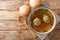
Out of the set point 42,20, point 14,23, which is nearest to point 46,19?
point 42,20

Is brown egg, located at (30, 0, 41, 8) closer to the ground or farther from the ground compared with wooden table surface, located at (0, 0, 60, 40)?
farther from the ground

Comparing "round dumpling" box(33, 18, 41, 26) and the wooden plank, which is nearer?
"round dumpling" box(33, 18, 41, 26)

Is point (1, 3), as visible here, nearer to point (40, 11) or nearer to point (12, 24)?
point (12, 24)

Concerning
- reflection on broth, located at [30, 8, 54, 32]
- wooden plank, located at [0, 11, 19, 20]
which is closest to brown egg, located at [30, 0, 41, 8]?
reflection on broth, located at [30, 8, 54, 32]

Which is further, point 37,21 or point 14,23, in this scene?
point 14,23

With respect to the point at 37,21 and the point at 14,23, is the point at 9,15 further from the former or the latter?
the point at 37,21

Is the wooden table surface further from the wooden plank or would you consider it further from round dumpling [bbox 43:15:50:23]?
round dumpling [bbox 43:15:50:23]

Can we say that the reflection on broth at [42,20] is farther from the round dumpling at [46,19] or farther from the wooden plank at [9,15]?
the wooden plank at [9,15]

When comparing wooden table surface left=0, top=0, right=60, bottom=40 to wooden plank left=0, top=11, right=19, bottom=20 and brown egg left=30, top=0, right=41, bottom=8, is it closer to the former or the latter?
wooden plank left=0, top=11, right=19, bottom=20
